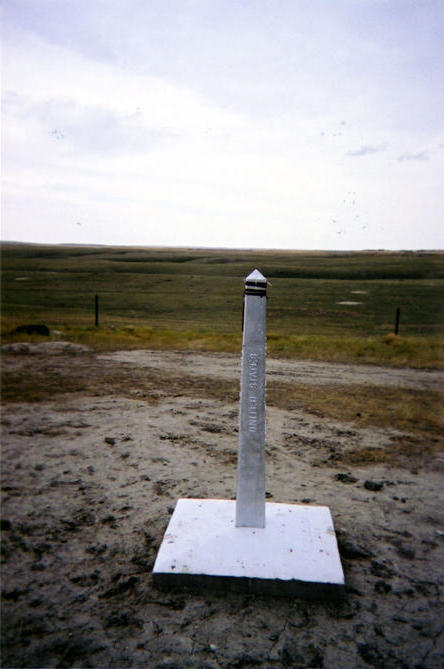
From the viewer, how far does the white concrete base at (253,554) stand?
372cm

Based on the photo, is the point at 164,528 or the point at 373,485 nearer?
the point at 164,528

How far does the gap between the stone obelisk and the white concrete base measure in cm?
19

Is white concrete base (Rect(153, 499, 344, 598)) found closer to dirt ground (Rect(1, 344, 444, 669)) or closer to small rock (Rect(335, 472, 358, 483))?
dirt ground (Rect(1, 344, 444, 669))

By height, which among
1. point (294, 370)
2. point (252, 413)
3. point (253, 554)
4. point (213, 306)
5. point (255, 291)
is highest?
point (255, 291)

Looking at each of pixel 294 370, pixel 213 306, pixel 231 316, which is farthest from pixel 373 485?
pixel 213 306

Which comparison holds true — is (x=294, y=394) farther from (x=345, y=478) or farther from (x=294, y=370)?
(x=345, y=478)

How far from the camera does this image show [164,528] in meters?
4.70

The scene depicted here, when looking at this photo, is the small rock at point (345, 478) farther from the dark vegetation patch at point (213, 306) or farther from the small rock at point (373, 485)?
the dark vegetation patch at point (213, 306)

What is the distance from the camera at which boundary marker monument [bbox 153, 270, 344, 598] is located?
3734 mm

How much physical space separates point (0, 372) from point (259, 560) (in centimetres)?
833

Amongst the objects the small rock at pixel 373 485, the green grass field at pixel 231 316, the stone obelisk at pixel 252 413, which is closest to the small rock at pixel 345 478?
the small rock at pixel 373 485

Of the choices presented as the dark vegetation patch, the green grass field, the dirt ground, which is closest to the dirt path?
the green grass field

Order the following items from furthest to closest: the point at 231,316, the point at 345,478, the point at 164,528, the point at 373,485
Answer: the point at 231,316 → the point at 345,478 → the point at 373,485 → the point at 164,528

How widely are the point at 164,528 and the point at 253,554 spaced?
1069 millimetres
